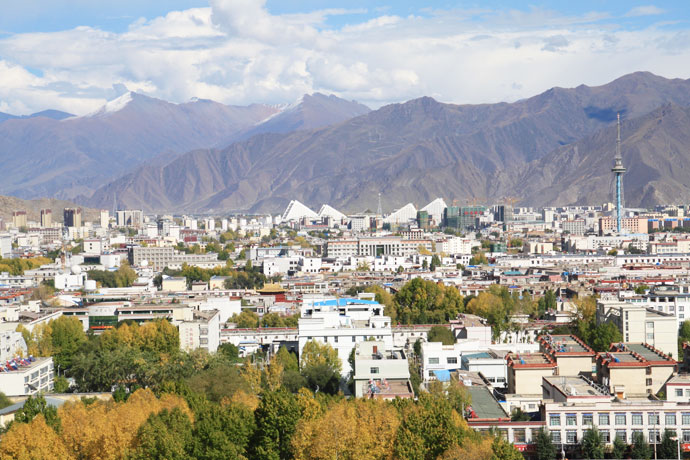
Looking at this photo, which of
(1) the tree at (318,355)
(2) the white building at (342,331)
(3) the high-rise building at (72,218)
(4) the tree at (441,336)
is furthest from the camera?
(3) the high-rise building at (72,218)

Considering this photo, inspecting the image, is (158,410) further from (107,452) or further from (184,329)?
(184,329)

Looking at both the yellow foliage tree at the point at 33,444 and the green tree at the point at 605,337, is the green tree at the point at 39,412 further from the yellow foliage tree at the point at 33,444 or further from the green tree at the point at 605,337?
the green tree at the point at 605,337

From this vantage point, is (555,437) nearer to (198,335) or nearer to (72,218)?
(198,335)

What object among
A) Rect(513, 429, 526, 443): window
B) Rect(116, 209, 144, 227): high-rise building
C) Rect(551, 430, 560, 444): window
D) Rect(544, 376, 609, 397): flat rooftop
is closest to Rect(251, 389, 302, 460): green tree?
Rect(513, 429, 526, 443): window

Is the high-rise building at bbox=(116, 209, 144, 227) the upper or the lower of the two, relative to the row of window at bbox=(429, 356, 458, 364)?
upper

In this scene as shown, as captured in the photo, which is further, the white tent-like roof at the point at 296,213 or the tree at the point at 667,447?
the white tent-like roof at the point at 296,213

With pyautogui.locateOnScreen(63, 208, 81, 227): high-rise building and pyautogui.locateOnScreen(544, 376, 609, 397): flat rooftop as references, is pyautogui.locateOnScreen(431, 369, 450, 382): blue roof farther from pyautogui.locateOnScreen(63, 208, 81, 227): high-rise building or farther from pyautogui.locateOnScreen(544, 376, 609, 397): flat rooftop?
pyautogui.locateOnScreen(63, 208, 81, 227): high-rise building

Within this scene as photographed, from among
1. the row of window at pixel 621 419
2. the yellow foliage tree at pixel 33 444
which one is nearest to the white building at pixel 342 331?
the row of window at pixel 621 419
